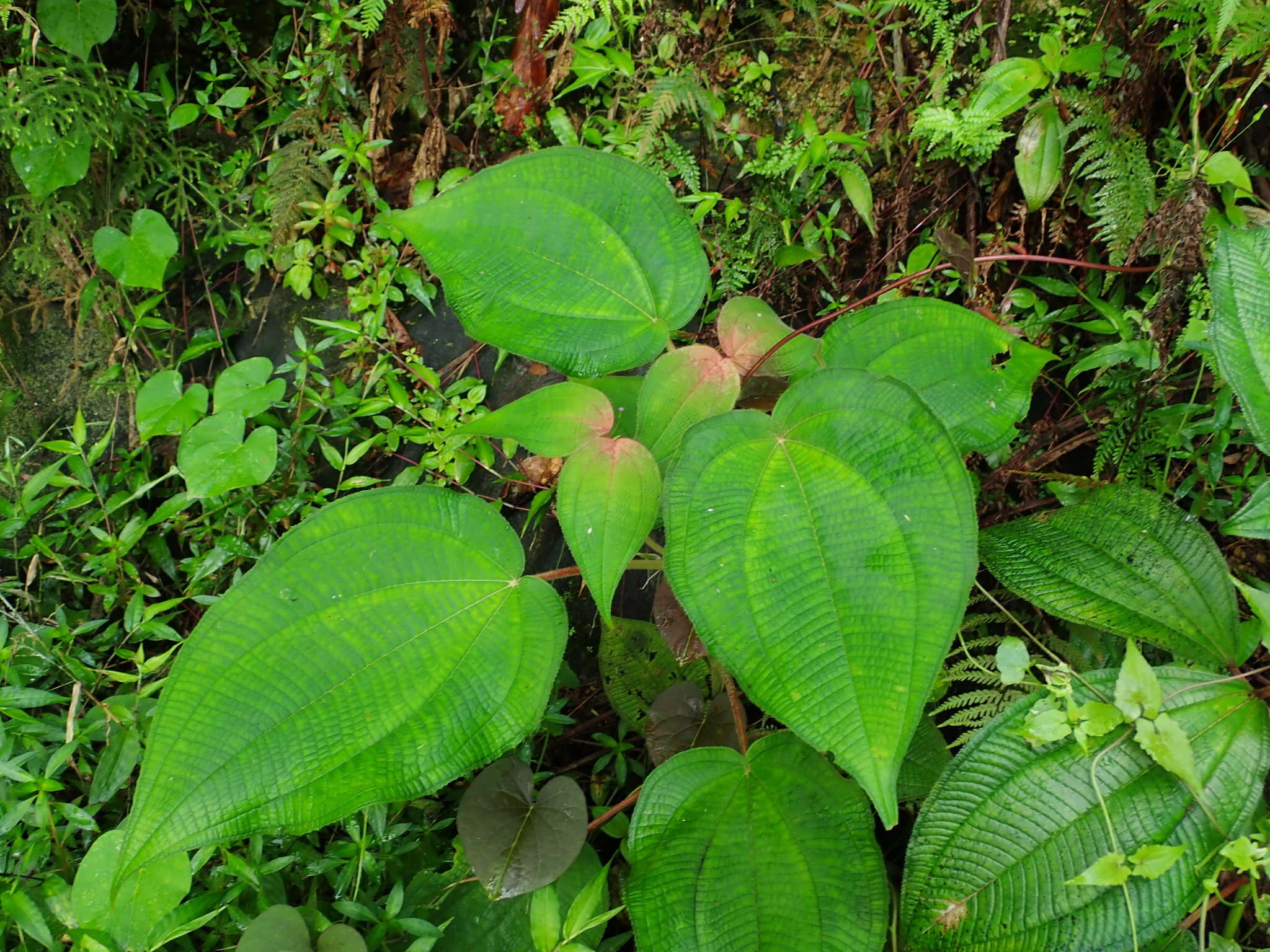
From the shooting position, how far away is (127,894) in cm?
114

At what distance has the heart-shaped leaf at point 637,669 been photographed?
1.40m

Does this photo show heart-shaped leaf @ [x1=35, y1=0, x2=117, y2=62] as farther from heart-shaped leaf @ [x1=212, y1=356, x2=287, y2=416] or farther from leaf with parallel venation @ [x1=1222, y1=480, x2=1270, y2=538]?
leaf with parallel venation @ [x1=1222, y1=480, x2=1270, y2=538]

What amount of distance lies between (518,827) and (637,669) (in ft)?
1.07

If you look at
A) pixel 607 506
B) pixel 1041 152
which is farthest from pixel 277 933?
pixel 1041 152

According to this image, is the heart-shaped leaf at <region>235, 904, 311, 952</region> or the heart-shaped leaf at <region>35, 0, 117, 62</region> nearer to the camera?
the heart-shaped leaf at <region>235, 904, 311, 952</region>

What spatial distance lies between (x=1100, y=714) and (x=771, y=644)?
0.45 metres

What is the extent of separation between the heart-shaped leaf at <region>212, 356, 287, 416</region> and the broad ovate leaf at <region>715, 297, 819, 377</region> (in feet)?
3.11

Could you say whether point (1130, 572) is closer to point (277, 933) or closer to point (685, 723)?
point (685, 723)

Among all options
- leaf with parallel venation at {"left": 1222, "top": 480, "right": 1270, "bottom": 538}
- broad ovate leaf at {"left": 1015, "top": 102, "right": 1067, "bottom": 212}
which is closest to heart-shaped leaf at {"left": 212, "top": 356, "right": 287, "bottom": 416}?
broad ovate leaf at {"left": 1015, "top": 102, "right": 1067, "bottom": 212}

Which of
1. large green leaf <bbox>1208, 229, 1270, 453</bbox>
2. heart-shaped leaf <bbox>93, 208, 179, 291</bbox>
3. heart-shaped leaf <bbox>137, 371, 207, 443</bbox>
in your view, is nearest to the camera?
large green leaf <bbox>1208, 229, 1270, 453</bbox>

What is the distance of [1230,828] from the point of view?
983 millimetres

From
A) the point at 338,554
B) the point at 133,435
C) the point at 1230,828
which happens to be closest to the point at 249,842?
the point at 338,554

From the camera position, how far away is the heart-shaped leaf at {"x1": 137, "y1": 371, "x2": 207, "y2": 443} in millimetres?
1616

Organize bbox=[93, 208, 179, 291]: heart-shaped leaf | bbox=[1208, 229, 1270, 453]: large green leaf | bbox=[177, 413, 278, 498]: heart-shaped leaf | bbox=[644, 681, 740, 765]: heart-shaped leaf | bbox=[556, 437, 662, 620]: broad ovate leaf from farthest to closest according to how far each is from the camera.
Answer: bbox=[93, 208, 179, 291]: heart-shaped leaf, bbox=[177, 413, 278, 498]: heart-shaped leaf, bbox=[644, 681, 740, 765]: heart-shaped leaf, bbox=[1208, 229, 1270, 453]: large green leaf, bbox=[556, 437, 662, 620]: broad ovate leaf
